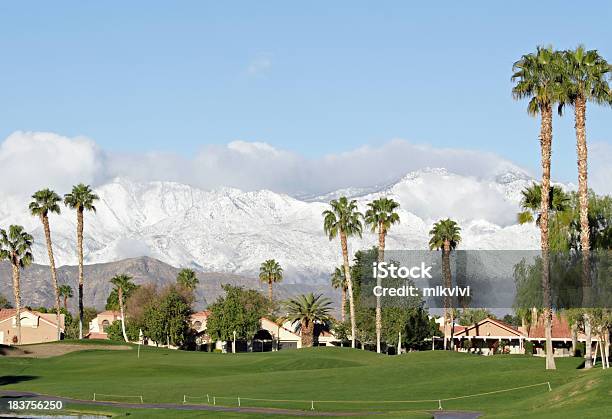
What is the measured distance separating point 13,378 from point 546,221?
49.6 meters

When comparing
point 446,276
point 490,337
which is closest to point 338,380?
point 446,276

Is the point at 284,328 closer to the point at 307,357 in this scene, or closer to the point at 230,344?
the point at 230,344

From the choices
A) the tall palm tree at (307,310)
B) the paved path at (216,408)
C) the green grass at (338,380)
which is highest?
the tall palm tree at (307,310)

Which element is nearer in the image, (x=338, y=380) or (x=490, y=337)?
(x=338, y=380)

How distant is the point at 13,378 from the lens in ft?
311

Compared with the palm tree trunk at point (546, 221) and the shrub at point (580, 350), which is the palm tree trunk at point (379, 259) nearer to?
the shrub at point (580, 350)

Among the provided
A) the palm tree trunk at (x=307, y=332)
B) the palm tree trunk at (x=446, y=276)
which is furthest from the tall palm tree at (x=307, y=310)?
the palm tree trunk at (x=446, y=276)

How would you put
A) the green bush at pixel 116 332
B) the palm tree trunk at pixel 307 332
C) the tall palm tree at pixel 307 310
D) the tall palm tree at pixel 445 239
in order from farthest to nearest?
the green bush at pixel 116 332 < the palm tree trunk at pixel 307 332 < the tall palm tree at pixel 307 310 < the tall palm tree at pixel 445 239

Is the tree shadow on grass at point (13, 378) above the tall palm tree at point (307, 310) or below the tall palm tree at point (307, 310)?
below

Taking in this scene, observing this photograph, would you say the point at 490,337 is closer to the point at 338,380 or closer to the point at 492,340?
the point at 492,340

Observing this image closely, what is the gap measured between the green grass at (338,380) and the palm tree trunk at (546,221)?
8.44 feet

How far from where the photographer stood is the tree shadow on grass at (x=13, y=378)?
9096cm

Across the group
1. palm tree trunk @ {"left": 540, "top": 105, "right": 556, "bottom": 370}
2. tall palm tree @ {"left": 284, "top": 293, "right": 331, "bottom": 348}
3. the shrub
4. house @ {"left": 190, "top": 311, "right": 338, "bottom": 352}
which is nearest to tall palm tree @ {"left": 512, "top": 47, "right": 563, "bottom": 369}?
palm tree trunk @ {"left": 540, "top": 105, "right": 556, "bottom": 370}

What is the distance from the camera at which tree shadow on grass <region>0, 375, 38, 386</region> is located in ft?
298
